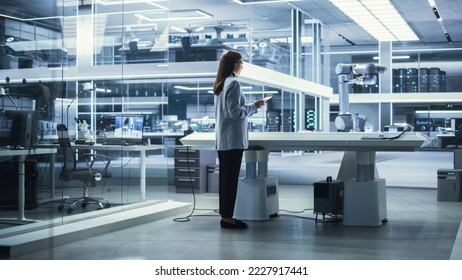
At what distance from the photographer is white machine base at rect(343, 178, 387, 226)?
4906 millimetres

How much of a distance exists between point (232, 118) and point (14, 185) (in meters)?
2.35

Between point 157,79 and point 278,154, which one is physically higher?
point 157,79

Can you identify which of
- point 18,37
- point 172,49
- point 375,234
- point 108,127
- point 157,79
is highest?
point 172,49

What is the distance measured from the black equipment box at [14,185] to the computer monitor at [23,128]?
389 mm

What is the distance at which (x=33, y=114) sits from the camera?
521 cm

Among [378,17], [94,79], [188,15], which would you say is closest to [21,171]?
[94,79]

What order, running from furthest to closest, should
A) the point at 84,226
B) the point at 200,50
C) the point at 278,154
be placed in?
the point at 278,154 < the point at 200,50 < the point at 84,226

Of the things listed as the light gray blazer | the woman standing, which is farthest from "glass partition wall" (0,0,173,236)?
the light gray blazer

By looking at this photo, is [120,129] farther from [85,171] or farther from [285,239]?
[285,239]

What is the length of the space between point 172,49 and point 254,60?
178 centimetres

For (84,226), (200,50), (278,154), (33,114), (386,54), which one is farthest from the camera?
(386,54)

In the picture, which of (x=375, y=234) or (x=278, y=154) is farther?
→ (x=278, y=154)
